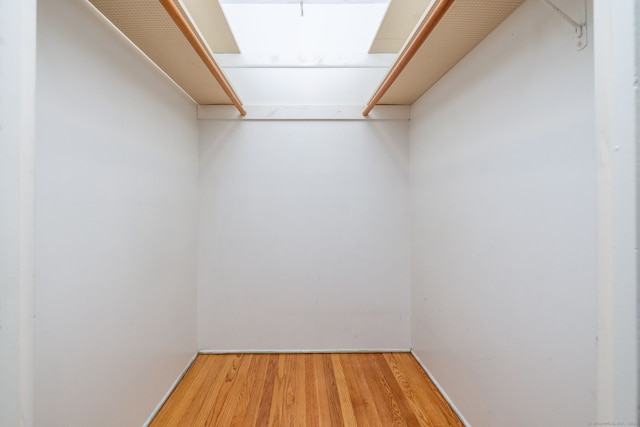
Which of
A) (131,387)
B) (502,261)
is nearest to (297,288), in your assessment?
(131,387)

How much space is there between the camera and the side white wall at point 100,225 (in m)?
0.95

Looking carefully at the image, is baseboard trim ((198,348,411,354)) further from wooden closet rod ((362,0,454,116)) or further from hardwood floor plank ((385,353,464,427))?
wooden closet rod ((362,0,454,116))

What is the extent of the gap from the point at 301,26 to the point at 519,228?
2.18 meters

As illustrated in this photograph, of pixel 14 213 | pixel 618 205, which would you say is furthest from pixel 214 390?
pixel 618 205

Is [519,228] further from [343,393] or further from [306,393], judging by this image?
[306,393]

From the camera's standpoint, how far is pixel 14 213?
0.48 metres

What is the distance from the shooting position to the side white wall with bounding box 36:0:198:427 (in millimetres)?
947

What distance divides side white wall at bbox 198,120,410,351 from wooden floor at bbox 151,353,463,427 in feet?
0.56

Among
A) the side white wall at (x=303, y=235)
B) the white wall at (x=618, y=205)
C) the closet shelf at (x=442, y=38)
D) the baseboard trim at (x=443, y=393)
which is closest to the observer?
the white wall at (x=618, y=205)

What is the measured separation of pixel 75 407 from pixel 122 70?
1.45 m

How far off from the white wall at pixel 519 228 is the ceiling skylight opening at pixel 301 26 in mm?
947

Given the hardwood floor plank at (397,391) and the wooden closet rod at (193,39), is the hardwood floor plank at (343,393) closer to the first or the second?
the hardwood floor plank at (397,391)

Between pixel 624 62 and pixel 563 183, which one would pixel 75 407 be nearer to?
pixel 624 62

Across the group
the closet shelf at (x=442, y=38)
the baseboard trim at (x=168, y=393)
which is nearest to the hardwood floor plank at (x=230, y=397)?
the baseboard trim at (x=168, y=393)
